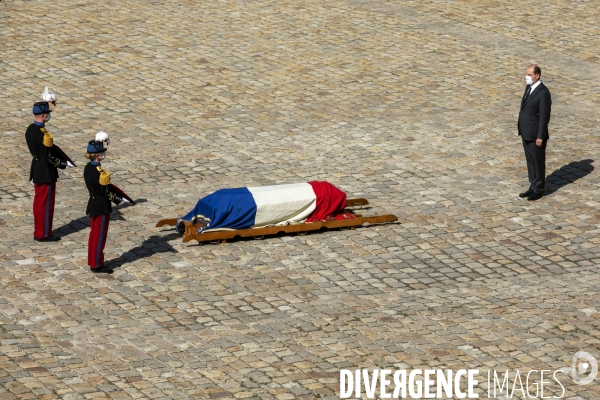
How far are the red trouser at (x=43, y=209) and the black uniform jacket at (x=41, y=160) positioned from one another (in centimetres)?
10

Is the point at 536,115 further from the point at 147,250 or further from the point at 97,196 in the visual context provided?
the point at 97,196

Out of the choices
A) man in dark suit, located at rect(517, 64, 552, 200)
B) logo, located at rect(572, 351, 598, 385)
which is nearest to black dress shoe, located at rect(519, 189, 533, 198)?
man in dark suit, located at rect(517, 64, 552, 200)

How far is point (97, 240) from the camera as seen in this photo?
13148 millimetres

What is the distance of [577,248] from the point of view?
14.2 meters

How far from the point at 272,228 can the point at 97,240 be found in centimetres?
238

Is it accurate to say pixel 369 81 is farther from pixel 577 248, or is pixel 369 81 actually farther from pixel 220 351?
pixel 220 351

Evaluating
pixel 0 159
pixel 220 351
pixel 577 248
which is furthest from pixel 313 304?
pixel 0 159

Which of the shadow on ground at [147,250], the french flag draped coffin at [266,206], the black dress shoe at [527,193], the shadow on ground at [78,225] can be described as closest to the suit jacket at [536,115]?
the black dress shoe at [527,193]

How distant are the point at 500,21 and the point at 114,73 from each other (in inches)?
332

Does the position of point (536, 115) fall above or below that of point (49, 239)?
above

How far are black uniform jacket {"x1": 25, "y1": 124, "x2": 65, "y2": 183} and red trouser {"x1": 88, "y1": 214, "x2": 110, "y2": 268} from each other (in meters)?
1.25

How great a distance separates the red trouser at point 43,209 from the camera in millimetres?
14016

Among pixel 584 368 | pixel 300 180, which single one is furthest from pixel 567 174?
pixel 584 368

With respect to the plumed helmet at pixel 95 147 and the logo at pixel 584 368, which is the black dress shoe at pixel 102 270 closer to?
the plumed helmet at pixel 95 147
